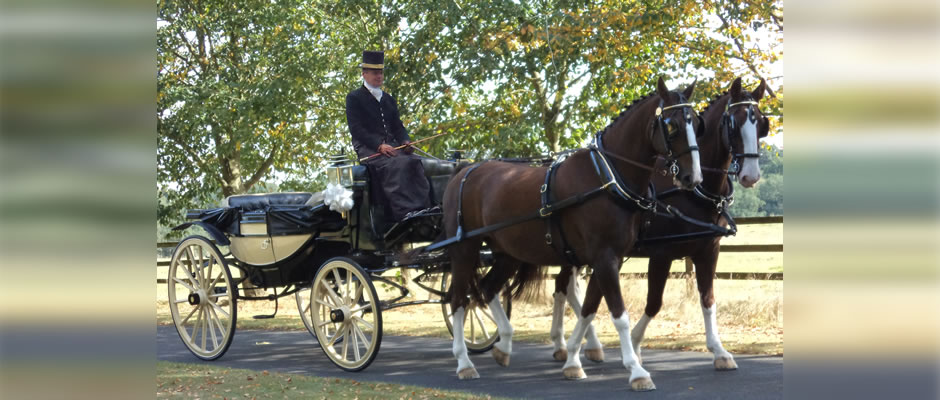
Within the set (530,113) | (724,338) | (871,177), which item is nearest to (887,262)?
(871,177)

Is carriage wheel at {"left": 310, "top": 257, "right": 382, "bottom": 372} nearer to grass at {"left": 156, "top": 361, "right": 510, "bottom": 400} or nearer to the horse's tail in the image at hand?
grass at {"left": 156, "top": 361, "right": 510, "bottom": 400}

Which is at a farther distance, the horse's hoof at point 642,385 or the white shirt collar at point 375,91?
the white shirt collar at point 375,91

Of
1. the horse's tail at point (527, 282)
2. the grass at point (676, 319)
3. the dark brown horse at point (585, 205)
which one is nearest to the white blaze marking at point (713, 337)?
the dark brown horse at point (585, 205)

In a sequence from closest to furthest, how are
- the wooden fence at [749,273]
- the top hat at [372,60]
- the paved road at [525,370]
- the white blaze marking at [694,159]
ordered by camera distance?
the white blaze marking at [694,159] < the paved road at [525,370] < the top hat at [372,60] < the wooden fence at [749,273]

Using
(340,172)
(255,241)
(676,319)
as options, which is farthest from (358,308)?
(676,319)

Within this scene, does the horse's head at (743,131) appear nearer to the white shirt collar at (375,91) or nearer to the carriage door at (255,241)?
the white shirt collar at (375,91)

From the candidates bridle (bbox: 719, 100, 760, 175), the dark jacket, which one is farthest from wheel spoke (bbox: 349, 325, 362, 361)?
bridle (bbox: 719, 100, 760, 175)

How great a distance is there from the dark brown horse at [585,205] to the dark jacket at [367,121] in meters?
0.95

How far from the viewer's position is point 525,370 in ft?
26.7

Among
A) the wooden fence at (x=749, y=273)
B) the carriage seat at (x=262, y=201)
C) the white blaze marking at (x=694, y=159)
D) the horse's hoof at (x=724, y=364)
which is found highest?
the white blaze marking at (x=694, y=159)

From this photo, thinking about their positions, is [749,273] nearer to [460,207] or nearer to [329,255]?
[460,207]

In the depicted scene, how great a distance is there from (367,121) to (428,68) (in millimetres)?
5829

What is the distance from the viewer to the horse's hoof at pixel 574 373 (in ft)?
24.3

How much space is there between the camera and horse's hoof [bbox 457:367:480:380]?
7.70 m
